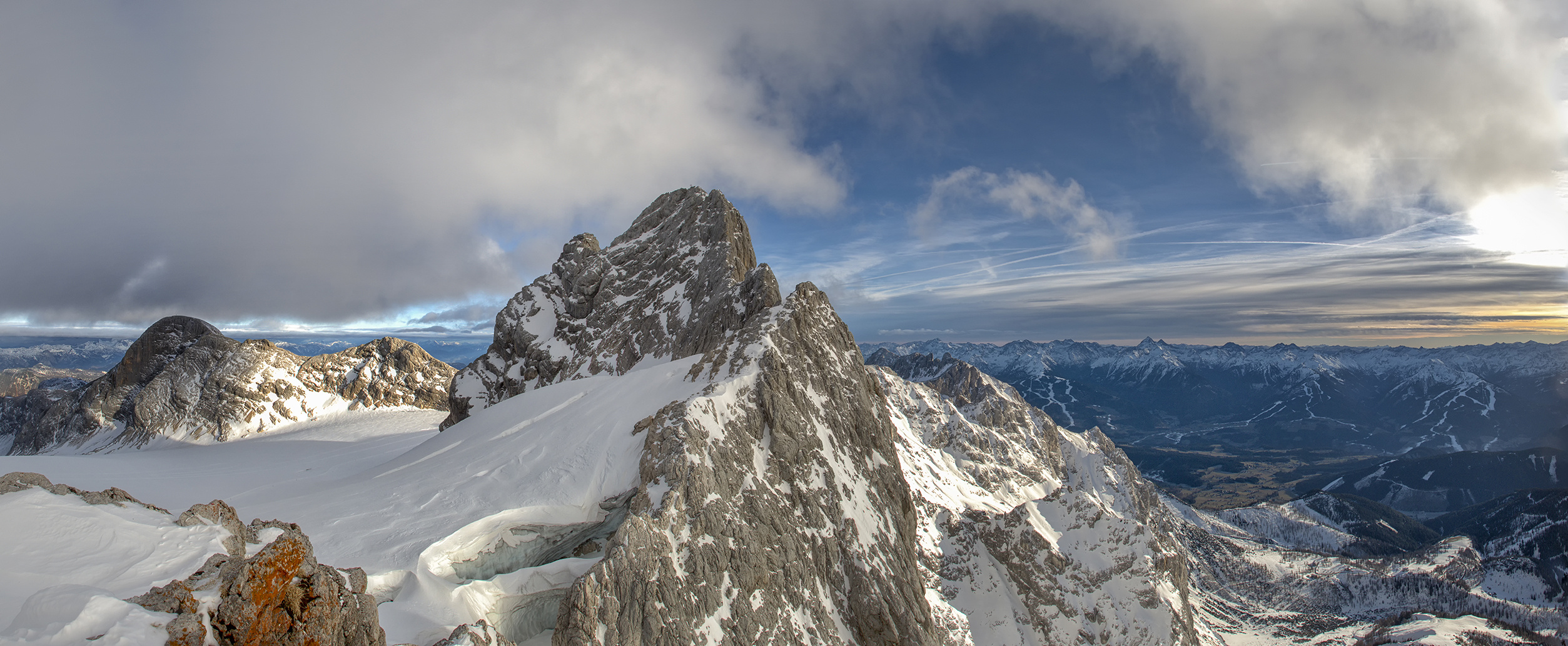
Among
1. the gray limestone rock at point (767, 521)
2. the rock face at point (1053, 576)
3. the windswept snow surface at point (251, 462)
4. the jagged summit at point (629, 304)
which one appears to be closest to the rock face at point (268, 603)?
the gray limestone rock at point (767, 521)

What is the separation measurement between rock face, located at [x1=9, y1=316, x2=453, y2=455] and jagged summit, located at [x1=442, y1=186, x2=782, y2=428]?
46401mm

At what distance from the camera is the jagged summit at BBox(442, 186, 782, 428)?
55.1 m

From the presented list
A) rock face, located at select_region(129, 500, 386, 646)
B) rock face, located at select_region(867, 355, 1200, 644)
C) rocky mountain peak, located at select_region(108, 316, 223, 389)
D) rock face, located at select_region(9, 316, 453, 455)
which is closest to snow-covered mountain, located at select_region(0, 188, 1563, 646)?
rock face, located at select_region(129, 500, 386, 646)

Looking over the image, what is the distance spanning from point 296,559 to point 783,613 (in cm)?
2071

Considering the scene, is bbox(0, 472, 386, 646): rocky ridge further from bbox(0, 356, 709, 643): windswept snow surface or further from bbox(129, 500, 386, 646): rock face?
bbox(0, 356, 709, 643): windswept snow surface

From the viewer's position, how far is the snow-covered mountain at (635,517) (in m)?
15.4

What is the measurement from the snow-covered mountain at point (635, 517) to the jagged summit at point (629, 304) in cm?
29

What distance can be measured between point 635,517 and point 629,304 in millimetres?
40030

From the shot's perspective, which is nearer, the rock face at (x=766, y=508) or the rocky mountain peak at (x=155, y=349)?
the rock face at (x=766, y=508)

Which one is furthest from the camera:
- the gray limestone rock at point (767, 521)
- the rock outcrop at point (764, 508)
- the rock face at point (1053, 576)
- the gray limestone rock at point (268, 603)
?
the rock face at point (1053, 576)

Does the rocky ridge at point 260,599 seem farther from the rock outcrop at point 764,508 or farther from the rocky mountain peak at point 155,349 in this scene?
the rocky mountain peak at point 155,349

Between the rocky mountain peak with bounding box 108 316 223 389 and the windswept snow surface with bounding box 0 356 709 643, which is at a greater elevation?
the rocky mountain peak with bounding box 108 316 223 389

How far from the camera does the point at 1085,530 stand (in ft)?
219

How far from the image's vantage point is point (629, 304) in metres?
63.2
